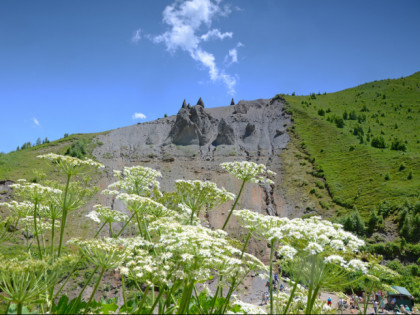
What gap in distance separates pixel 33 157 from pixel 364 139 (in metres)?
76.4

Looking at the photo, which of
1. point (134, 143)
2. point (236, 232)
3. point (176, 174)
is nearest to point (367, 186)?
point (236, 232)

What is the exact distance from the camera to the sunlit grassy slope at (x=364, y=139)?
5400 cm

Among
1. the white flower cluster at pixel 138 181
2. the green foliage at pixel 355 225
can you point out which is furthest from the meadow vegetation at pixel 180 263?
the green foliage at pixel 355 225

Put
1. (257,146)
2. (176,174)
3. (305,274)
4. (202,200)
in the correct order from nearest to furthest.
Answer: (305,274) < (202,200) < (176,174) < (257,146)

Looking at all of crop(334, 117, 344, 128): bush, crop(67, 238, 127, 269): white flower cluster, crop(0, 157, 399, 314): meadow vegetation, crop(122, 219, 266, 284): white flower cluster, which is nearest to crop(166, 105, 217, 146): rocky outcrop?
crop(334, 117, 344, 128): bush

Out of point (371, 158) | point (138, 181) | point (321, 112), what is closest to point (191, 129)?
point (321, 112)

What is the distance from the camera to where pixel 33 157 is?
2625 inches

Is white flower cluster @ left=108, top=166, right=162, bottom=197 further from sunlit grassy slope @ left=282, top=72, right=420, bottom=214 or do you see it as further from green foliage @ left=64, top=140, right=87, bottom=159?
green foliage @ left=64, top=140, right=87, bottom=159

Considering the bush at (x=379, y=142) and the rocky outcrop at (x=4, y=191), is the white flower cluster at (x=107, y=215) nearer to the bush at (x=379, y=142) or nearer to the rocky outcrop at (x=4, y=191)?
the rocky outcrop at (x=4, y=191)

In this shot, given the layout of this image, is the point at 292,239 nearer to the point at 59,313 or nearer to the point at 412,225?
the point at 59,313

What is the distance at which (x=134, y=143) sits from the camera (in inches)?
3061

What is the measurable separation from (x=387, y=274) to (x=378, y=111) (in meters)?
102

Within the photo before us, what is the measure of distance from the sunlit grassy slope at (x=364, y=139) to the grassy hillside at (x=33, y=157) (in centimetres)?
5364

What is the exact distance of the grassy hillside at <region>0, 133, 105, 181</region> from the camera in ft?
188
